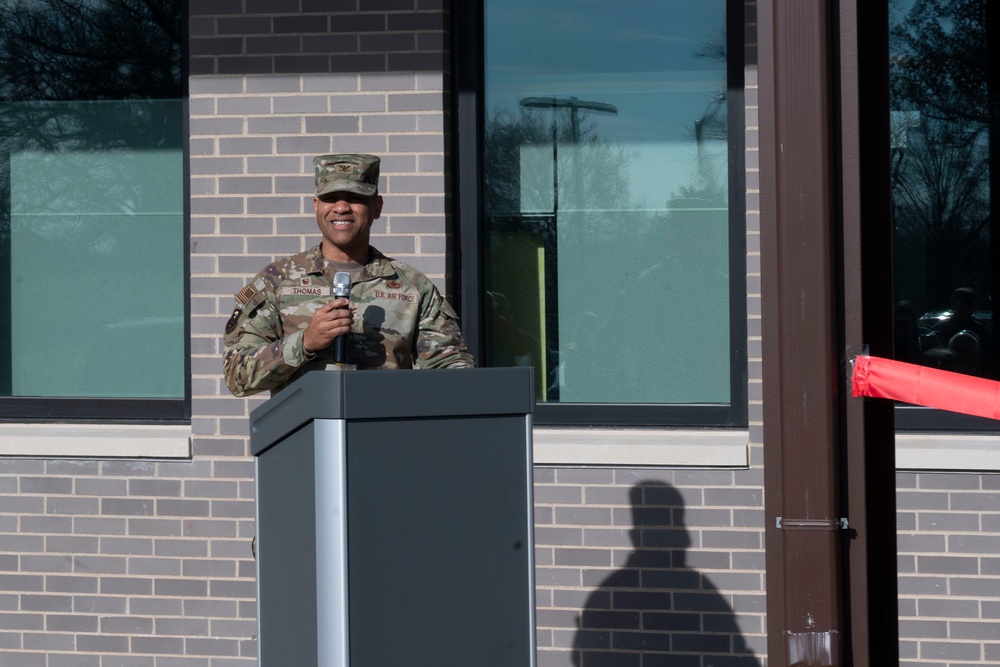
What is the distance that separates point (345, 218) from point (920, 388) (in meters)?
1.86

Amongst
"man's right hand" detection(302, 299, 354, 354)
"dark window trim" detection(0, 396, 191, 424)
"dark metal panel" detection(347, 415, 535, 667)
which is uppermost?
"man's right hand" detection(302, 299, 354, 354)

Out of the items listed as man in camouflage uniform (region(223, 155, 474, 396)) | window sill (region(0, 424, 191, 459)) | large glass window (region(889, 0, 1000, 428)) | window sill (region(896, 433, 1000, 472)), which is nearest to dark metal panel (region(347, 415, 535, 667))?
man in camouflage uniform (region(223, 155, 474, 396))

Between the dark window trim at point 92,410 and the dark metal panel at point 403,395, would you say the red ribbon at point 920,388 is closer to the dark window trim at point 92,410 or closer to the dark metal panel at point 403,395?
the dark metal panel at point 403,395

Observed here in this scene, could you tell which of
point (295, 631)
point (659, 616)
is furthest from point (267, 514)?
point (659, 616)

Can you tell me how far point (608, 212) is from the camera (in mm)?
5301

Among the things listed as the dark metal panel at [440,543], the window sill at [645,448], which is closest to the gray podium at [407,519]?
the dark metal panel at [440,543]

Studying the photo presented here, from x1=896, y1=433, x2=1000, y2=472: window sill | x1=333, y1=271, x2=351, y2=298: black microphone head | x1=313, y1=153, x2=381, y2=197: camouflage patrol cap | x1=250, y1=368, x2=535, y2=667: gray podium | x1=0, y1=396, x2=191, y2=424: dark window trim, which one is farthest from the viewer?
x1=0, y1=396, x2=191, y2=424: dark window trim

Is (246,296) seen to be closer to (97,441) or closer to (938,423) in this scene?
(97,441)

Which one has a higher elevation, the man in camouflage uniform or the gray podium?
the man in camouflage uniform

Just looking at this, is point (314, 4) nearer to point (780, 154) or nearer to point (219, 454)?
point (219, 454)

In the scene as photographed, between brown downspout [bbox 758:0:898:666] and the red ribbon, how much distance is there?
0.13 feet

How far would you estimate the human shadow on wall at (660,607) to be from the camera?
5.00m

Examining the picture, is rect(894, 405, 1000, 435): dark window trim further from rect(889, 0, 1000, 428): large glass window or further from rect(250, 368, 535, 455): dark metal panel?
rect(250, 368, 535, 455): dark metal panel

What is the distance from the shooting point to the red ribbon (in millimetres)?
2365
